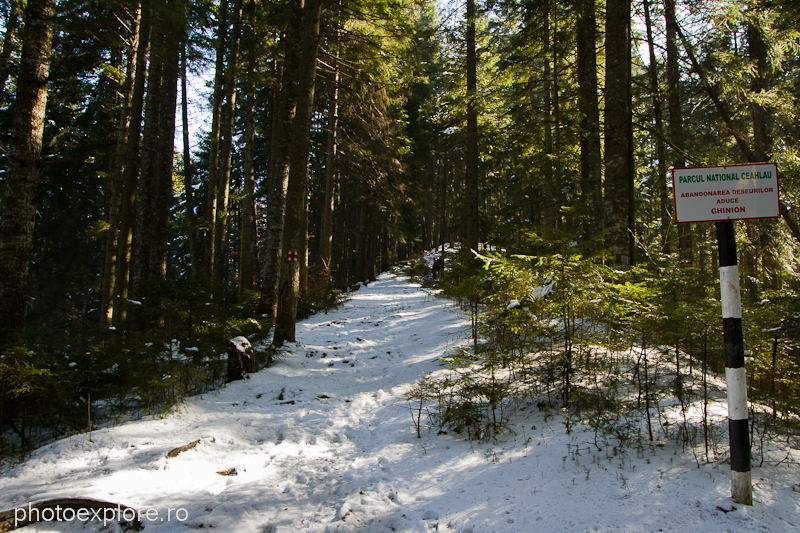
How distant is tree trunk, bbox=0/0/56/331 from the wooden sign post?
7706 millimetres

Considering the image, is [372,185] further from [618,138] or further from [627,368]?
[627,368]

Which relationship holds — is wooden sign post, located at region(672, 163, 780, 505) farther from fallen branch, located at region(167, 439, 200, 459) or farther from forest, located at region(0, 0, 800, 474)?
fallen branch, located at region(167, 439, 200, 459)

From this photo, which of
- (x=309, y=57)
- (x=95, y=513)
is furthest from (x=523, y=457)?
(x=309, y=57)

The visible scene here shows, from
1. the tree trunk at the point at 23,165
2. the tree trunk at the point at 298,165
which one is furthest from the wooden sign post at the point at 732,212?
the tree trunk at the point at 23,165

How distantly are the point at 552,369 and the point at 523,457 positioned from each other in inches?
46.9

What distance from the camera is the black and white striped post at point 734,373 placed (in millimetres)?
2658

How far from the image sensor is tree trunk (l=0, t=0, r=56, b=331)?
17.0ft

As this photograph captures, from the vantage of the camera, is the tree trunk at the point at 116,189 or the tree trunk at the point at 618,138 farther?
the tree trunk at the point at 116,189

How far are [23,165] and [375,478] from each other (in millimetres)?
6287

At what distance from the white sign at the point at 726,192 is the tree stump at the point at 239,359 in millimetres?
6477

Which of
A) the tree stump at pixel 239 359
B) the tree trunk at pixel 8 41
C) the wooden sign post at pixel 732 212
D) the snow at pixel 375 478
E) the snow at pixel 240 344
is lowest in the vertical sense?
the snow at pixel 375 478

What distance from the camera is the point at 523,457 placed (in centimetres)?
→ 368

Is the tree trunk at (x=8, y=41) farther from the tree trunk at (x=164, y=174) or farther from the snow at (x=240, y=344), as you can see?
the snow at (x=240, y=344)

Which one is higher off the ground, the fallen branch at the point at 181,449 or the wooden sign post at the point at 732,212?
the wooden sign post at the point at 732,212
